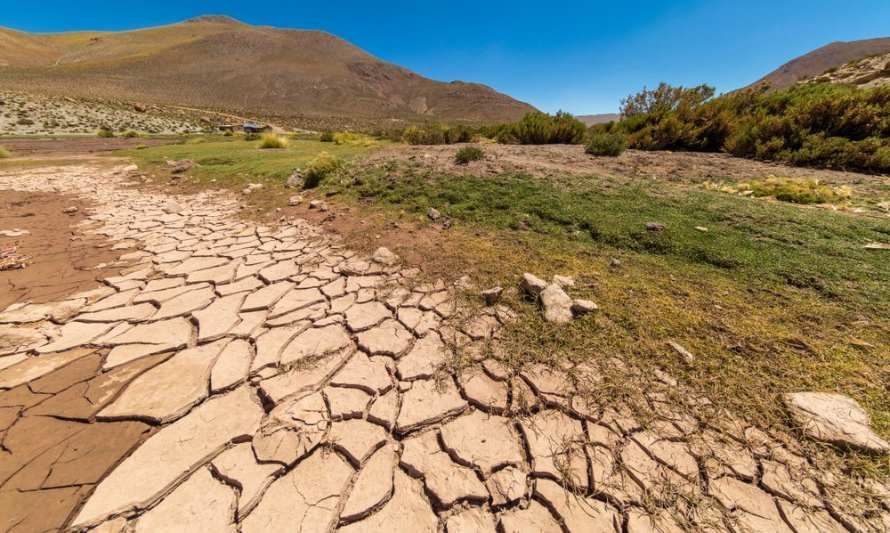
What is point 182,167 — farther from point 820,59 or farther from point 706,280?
point 820,59

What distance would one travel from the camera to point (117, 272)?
299 centimetres

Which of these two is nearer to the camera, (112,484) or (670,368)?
(112,484)

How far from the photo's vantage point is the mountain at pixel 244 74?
148 feet

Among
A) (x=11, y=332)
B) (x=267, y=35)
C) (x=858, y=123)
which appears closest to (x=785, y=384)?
(x=11, y=332)

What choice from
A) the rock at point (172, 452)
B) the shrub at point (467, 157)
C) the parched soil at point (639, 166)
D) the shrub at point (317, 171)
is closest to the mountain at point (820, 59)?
the parched soil at point (639, 166)

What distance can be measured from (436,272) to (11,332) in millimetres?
3156

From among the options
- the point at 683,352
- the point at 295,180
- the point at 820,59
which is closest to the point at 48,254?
the point at 295,180

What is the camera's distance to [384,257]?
3.17 metres

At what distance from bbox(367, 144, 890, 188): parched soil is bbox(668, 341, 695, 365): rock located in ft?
12.3

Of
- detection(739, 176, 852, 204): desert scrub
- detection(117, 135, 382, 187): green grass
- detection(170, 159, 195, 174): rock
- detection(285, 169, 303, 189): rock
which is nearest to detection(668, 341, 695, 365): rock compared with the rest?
detection(739, 176, 852, 204): desert scrub

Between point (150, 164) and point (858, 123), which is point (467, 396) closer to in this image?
point (858, 123)

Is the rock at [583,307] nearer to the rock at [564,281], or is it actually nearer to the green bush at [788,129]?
the rock at [564,281]

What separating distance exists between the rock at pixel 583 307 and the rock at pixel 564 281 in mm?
308

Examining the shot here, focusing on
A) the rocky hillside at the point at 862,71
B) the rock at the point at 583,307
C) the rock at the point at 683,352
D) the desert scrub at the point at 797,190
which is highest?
the rocky hillside at the point at 862,71
